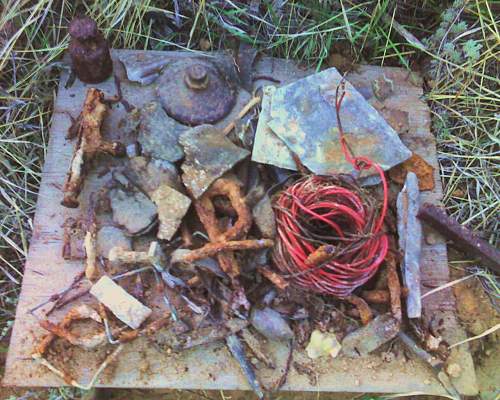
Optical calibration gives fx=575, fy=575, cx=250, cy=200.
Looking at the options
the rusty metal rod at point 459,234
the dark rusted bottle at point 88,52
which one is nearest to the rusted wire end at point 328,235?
the rusty metal rod at point 459,234

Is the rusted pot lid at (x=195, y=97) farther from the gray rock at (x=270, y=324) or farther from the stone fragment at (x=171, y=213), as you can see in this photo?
the gray rock at (x=270, y=324)

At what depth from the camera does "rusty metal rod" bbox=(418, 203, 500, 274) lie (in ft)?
8.56

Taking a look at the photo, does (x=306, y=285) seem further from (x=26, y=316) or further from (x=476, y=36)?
(x=476, y=36)

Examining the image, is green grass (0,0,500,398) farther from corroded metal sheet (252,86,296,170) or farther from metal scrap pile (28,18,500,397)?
corroded metal sheet (252,86,296,170)

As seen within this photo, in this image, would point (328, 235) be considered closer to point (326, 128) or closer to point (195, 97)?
point (326, 128)

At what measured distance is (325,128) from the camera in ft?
8.86

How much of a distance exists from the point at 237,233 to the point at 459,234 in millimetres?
1022

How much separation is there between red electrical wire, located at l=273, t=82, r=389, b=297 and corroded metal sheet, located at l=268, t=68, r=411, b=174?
0.14m

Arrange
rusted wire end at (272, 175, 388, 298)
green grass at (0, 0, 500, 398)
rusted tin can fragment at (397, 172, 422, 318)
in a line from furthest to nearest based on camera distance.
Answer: green grass at (0, 0, 500, 398)
rusted tin can fragment at (397, 172, 422, 318)
rusted wire end at (272, 175, 388, 298)

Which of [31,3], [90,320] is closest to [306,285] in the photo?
[90,320]

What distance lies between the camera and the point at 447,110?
302 cm

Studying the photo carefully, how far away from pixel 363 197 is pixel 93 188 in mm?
1226

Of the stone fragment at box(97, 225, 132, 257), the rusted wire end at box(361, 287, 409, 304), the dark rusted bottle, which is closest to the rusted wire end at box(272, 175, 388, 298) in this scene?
the rusted wire end at box(361, 287, 409, 304)

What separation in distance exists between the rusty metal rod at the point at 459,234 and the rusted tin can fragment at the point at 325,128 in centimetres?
28
